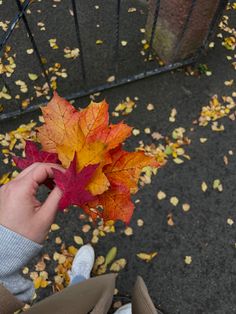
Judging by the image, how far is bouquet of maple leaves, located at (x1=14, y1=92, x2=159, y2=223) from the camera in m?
1.17

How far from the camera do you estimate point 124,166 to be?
1.31 metres

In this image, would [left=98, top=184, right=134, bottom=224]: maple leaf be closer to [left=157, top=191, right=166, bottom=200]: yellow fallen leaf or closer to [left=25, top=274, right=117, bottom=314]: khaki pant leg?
[left=25, top=274, right=117, bottom=314]: khaki pant leg

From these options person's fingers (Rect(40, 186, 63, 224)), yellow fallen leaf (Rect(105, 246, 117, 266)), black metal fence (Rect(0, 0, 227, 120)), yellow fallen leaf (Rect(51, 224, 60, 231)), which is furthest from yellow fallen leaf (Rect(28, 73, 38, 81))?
person's fingers (Rect(40, 186, 63, 224))

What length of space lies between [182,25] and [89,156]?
2.65 meters

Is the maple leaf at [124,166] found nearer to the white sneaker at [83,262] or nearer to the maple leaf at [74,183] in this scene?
the maple leaf at [74,183]

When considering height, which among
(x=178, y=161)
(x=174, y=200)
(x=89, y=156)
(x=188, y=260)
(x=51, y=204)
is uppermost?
(x=89, y=156)

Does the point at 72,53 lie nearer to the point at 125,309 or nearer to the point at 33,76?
the point at 33,76

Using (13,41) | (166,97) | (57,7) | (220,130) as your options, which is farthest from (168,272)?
(57,7)

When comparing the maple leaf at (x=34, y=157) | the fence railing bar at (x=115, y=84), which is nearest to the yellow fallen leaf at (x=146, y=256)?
the maple leaf at (x=34, y=157)

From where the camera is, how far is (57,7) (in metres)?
4.34

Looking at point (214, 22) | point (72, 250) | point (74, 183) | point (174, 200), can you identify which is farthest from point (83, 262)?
point (214, 22)

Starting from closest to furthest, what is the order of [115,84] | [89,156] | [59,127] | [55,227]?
[89,156], [59,127], [55,227], [115,84]

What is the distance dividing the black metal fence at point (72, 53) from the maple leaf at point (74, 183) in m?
2.20

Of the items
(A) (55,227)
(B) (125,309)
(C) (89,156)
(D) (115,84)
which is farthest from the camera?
(D) (115,84)
